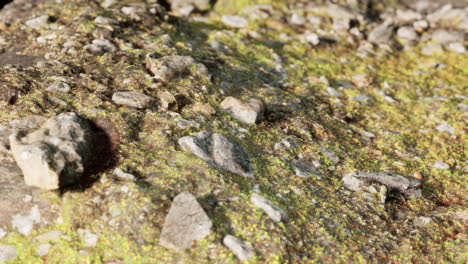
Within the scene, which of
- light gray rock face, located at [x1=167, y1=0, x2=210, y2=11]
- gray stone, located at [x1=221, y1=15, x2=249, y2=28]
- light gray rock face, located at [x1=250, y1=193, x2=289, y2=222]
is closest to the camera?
→ light gray rock face, located at [x1=250, y1=193, x2=289, y2=222]

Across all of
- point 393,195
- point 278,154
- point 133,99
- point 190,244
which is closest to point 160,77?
point 133,99

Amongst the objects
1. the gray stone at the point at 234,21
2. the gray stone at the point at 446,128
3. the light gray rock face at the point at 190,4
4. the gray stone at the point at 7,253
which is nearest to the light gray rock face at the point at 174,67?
the gray stone at the point at 7,253

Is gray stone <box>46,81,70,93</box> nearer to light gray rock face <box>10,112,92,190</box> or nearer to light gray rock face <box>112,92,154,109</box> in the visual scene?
light gray rock face <box>112,92,154,109</box>

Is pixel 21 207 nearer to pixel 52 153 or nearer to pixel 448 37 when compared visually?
pixel 52 153

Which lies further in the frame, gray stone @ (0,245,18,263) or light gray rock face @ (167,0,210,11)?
light gray rock face @ (167,0,210,11)

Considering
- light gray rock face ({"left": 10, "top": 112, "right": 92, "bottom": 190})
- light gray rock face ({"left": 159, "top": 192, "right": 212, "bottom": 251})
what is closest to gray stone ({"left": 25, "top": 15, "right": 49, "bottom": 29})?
light gray rock face ({"left": 10, "top": 112, "right": 92, "bottom": 190})

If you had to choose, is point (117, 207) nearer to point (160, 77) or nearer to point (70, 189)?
point (70, 189)

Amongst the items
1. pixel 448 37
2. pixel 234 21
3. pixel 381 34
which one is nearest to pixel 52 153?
pixel 234 21
